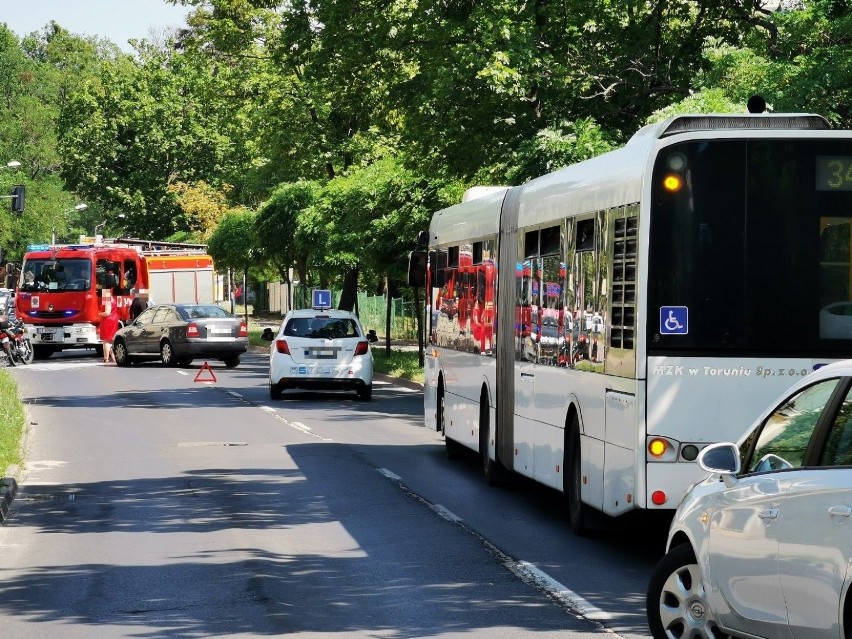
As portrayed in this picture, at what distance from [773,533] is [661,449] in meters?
4.13

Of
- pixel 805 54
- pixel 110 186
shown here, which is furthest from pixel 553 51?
pixel 110 186

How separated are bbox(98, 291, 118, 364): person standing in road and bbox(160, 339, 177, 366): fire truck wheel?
147 inches

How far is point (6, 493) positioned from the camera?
15.0 metres

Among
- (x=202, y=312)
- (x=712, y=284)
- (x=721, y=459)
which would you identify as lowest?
(x=202, y=312)

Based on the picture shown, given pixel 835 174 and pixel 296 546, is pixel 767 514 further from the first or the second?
pixel 296 546

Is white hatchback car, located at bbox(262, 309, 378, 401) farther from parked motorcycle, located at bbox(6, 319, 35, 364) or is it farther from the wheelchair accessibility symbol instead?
the wheelchair accessibility symbol

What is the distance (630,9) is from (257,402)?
30.9 feet

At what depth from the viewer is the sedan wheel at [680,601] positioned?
789cm

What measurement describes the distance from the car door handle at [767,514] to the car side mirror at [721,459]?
0.22 m

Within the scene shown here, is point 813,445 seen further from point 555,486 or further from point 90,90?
point 90,90

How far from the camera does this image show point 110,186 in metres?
94.3

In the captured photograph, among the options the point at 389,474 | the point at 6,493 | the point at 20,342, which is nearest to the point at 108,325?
the point at 20,342

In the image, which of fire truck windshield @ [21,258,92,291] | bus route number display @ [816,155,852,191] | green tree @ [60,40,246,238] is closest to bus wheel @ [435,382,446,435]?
bus route number display @ [816,155,852,191]

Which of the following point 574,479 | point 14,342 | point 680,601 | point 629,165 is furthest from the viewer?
point 14,342
